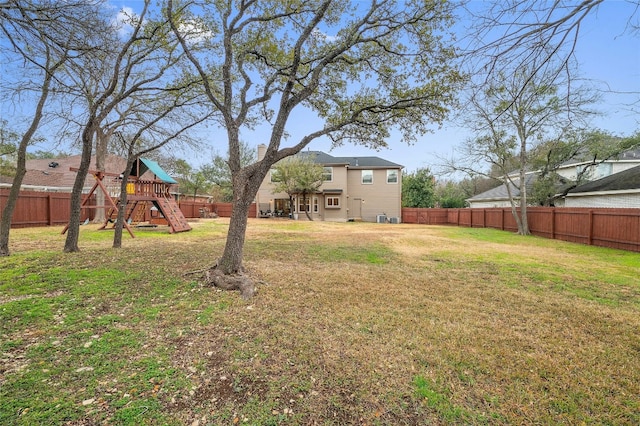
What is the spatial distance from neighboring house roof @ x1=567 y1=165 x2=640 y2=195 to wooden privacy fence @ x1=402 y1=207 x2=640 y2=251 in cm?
263

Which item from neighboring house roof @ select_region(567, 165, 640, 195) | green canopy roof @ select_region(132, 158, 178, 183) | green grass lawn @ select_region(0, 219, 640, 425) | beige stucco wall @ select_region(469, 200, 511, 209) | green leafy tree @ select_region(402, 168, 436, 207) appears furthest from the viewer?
green leafy tree @ select_region(402, 168, 436, 207)

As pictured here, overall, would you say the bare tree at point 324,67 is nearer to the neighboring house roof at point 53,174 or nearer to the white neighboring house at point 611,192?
the white neighboring house at point 611,192

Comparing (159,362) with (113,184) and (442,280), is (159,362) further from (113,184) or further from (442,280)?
(113,184)

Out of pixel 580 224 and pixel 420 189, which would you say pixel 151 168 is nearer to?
A: pixel 580 224

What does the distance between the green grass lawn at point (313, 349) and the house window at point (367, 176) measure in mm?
23090

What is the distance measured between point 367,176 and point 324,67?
2283 centimetres

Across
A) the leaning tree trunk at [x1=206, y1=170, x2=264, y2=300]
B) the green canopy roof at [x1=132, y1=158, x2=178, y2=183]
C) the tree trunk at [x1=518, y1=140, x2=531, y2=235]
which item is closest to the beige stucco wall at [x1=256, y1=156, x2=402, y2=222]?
the tree trunk at [x1=518, y1=140, x2=531, y2=235]

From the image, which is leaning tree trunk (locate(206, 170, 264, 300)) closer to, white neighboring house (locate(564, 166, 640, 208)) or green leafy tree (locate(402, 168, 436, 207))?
white neighboring house (locate(564, 166, 640, 208))

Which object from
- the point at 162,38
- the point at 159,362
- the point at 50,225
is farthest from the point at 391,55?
the point at 50,225

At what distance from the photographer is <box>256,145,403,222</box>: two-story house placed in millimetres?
28328

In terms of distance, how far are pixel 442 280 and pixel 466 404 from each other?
4031 millimetres

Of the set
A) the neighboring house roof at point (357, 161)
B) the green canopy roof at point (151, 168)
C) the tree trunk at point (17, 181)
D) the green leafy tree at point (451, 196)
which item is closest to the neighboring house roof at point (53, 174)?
the green canopy roof at point (151, 168)

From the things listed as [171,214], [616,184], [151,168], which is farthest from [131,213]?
[616,184]

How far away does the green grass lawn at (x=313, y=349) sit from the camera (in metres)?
2.29
